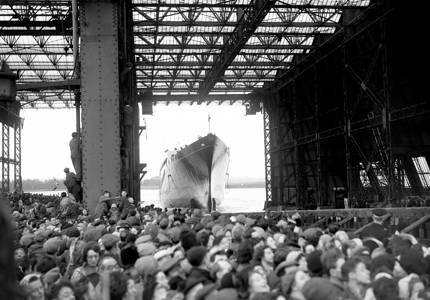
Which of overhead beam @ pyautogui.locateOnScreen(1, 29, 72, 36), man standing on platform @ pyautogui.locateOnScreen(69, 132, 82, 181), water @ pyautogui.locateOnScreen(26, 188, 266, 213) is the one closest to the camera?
man standing on platform @ pyautogui.locateOnScreen(69, 132, 82, 181)

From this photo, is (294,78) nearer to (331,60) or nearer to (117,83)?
(331,60)

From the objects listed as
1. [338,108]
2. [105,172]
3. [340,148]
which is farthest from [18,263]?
[340,148]

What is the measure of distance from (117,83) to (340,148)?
2055cm

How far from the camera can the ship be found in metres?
43.4

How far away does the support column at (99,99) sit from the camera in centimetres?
1251

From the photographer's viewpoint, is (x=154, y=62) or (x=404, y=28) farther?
(x=154, y=62)

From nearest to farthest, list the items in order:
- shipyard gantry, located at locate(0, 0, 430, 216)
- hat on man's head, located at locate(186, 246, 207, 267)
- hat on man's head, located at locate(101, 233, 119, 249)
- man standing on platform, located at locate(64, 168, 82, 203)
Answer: hat on man's head, located at locate(186, 246, 207, 267), hat on man's head, located at locate(101, 233, 119, 249), shipyard gantry, located at locate(0, 0, 430, 216), man standing on platform, located at locate(64, 168, 82, 203)

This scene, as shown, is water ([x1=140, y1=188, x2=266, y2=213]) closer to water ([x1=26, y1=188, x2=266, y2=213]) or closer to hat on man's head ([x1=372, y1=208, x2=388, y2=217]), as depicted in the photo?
water ([x1=26, y1=188, x2=266, y2=213])

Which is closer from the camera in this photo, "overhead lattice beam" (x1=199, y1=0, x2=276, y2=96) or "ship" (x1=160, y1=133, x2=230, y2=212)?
"overhead lattice beam" (x1=199, y1=0, x2=276, y2=96)

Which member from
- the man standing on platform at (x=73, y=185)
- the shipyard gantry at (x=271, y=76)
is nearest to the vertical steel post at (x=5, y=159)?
the shipyard gantry at (x=271, y=76)

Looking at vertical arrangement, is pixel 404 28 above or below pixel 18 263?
above

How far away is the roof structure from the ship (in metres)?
5.32

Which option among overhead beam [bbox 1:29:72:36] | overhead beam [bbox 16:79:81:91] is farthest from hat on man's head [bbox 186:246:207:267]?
overhead beam [bbox 1:29:72:36]

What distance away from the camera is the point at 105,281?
5.50 meters
